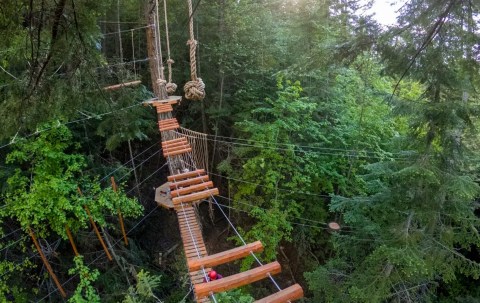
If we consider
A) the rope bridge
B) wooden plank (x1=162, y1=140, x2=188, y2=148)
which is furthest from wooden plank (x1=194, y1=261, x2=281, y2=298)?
wooden plank (x1=162, y1=140, x2=188, y2=148)

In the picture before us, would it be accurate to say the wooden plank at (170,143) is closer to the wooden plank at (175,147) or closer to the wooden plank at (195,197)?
the wooden plank at (175,147)

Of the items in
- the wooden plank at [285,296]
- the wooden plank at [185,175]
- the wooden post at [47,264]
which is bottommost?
the wooden post at [47,264]

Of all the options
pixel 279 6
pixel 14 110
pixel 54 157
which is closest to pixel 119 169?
pixel 54 157

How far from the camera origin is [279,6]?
900 cm

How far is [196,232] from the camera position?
3533 mm

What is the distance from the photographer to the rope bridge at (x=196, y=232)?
184 centimetres

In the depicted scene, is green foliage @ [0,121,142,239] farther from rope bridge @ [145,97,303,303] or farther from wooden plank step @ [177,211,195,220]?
wooden plank step @ [177,211,195,220]

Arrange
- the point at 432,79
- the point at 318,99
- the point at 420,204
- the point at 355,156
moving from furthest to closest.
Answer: the point at 318,99, the point at 355,156, the point at 420,204, the point at 432,79

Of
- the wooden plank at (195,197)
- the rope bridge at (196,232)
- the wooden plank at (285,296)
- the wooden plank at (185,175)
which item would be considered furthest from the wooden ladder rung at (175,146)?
the wooden plank at (285,296)

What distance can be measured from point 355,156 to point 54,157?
5364mm

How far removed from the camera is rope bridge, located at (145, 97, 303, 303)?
72.6 inches

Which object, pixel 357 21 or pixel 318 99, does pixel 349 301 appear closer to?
pixel 357 21

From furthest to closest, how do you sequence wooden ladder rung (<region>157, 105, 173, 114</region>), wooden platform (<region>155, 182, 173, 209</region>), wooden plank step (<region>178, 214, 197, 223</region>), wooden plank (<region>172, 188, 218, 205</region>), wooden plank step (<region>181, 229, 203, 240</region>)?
wooden platform (<region>155, 182, 173, 209</region>) < wooden ladder rung (<region>157, 105, 173, 114</region>) < wooden plank step (<region>178, 214, 197, 223</region>) < wooden plank step (<region>181, 229, 203, 240</region>) < wooden plank (<region>172, 188, 218, 205</region>)

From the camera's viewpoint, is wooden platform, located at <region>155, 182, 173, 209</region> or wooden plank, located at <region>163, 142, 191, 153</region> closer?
wooden plank, located at <region>163, 142, 191, 153</region>
